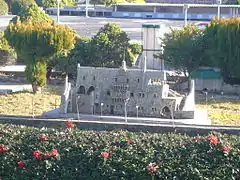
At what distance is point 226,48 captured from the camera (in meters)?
35.1

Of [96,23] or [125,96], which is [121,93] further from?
[96,23]

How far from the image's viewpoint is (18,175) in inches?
600

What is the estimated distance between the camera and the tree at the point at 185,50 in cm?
3662

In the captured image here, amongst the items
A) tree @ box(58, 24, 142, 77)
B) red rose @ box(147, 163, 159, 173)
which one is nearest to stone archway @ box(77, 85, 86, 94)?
tree @ box(58, 24, 142, 77)

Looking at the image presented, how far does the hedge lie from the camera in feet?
49.3

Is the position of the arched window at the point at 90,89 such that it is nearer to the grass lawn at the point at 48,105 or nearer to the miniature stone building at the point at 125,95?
the miniature stone building at the point at 125,95

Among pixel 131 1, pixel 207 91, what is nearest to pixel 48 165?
pixel 207 91

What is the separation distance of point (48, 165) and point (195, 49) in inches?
890

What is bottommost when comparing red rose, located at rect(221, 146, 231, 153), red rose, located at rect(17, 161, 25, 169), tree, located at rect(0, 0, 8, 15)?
red rose, located at rect(17, 161, 25, 169)

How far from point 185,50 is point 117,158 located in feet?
72.2

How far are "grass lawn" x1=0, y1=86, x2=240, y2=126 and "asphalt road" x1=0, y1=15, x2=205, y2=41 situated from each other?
850 inches

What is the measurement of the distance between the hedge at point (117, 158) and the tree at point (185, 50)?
20376 millimetres

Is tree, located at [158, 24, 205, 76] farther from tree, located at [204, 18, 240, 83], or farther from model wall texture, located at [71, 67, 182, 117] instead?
model wall texture, located at [71, 67, 182, 117]

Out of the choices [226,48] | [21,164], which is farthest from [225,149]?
[226,48]
